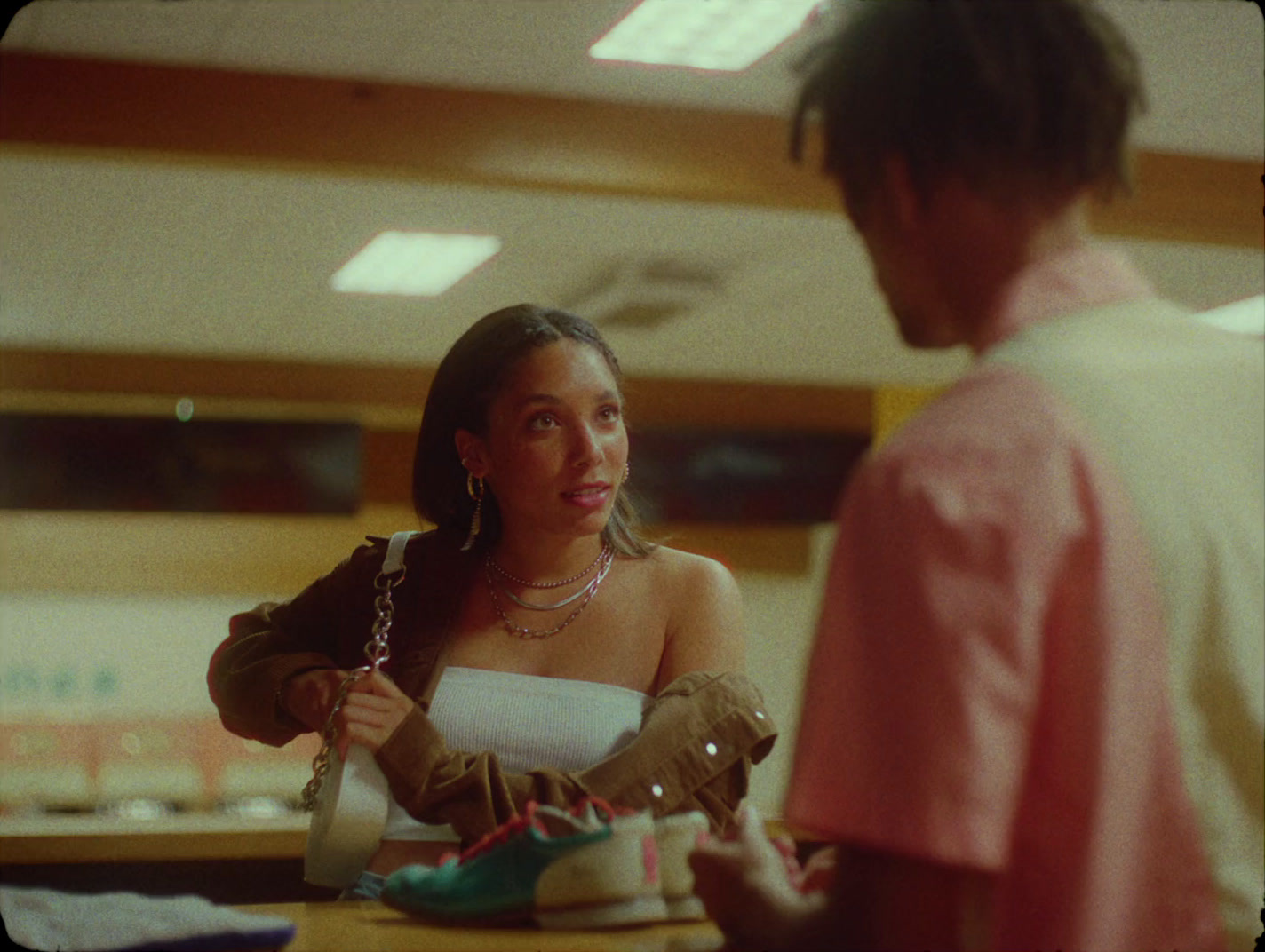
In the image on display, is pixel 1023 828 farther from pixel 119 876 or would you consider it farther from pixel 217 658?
pixel 119 876

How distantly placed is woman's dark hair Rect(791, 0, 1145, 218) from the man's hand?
424mm

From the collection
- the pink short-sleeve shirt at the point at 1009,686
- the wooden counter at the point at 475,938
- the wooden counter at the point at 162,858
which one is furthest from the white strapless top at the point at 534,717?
the wooden counter at the point at 162,858

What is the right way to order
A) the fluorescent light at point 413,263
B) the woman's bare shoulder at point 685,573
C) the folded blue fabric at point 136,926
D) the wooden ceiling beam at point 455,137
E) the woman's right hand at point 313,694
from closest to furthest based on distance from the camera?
the folded blue fabric at point 136,926 < the woman's right hand at point 313,694 < the woman's bare shoulder at point 685,573 < the wooden ceiling beam at point 455,137 < the fluorescent light at point 413,263

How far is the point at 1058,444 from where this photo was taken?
75cm

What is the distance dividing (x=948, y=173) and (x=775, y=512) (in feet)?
24.8

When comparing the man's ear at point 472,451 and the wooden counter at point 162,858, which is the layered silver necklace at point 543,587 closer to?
the man's ear at point 472,451

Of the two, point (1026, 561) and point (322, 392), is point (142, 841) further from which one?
point (322, 392)

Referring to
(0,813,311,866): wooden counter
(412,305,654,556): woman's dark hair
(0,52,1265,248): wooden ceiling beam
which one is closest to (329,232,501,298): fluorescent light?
(0,52,1265,248): wooden ceiling beam

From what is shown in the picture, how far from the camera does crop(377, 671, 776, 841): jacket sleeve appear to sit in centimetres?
147

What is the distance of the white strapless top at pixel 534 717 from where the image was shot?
1.65 m

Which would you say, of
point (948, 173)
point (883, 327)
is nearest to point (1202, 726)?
point (948, 173)

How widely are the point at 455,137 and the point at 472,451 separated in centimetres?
232

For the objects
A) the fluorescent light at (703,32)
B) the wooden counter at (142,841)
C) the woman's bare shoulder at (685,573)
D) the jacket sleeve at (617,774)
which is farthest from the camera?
the fluorescent light at (703,32)

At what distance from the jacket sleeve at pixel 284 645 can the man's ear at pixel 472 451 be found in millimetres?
163
